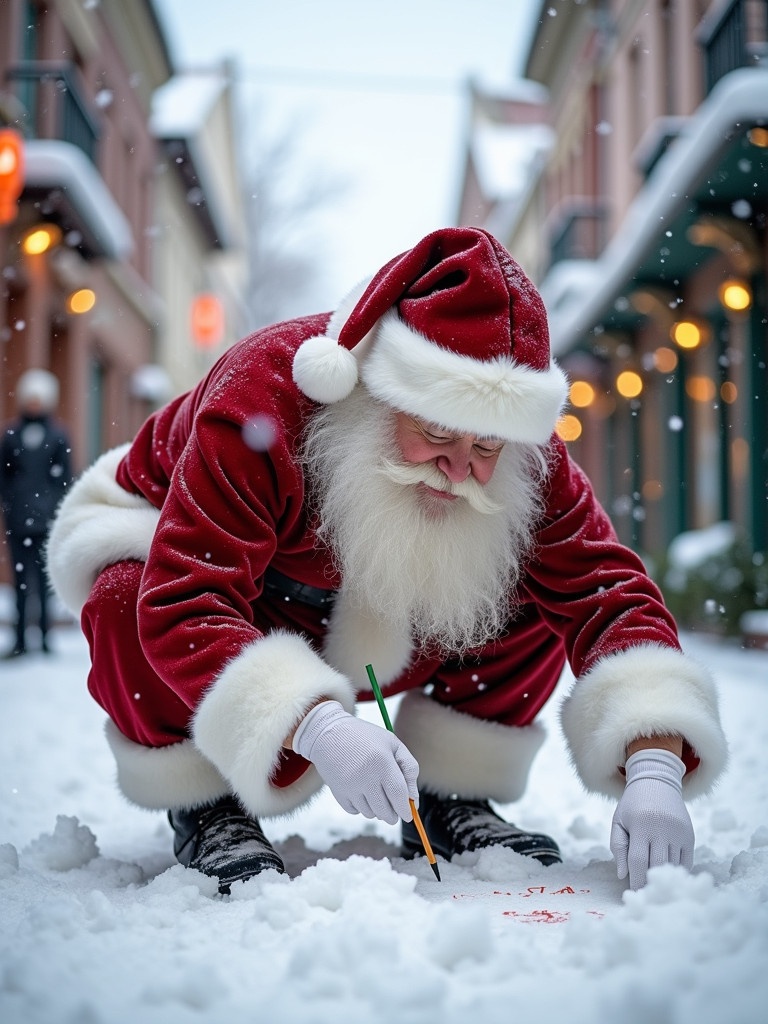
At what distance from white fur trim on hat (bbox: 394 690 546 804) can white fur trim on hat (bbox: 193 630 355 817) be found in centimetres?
57

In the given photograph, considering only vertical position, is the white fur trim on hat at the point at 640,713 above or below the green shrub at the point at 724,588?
above

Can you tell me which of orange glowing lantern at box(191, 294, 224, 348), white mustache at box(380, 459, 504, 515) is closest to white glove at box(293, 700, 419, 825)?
white mustache at box(380, 459, 504, 515)

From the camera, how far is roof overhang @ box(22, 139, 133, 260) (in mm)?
9344

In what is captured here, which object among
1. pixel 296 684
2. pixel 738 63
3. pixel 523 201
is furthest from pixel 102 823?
pixel 523 201

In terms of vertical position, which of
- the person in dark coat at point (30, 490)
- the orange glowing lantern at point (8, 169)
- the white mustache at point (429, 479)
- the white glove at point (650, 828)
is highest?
the orange glowing lantern at point (8, 169)

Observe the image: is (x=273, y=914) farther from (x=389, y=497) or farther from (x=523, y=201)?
(x=523, y=201)

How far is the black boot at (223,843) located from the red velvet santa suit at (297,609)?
2.2 inches

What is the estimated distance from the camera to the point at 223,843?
6.79ft

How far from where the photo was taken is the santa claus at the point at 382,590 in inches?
74.8

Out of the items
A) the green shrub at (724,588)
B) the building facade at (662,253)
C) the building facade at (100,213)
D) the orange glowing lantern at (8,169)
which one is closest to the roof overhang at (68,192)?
the building facade at (100,213)

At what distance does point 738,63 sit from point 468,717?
6593 millimetres

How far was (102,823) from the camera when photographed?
2795 mm

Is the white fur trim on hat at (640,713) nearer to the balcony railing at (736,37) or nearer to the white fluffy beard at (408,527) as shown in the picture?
the white fluffy beard at (408,527)

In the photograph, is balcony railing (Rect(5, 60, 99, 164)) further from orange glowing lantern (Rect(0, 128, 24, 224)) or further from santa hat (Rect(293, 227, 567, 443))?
santa hat (Rect(293, 227, 567, 443))
